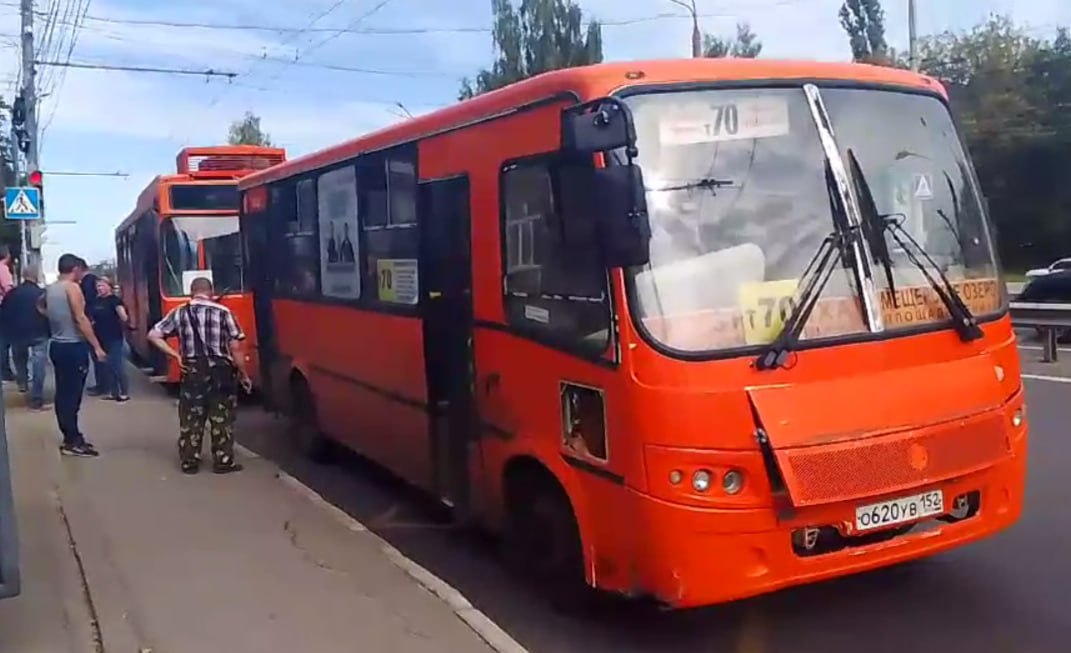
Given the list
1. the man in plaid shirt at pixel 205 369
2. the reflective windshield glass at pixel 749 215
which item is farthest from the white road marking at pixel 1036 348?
the reflective windshield glass at pixel 749 215

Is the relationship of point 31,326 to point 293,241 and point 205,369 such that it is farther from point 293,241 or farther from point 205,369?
point 205,369

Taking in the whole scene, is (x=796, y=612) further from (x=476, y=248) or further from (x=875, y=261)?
(x=476, y=248)

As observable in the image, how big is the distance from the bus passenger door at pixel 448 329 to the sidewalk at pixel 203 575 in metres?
0.68

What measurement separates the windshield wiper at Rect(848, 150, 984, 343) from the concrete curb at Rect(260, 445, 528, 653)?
7.83ft

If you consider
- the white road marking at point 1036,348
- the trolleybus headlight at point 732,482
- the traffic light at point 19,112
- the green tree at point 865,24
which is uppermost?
the green tree at point 865,24

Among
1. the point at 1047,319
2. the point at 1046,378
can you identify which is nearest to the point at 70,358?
the point at 1046,378

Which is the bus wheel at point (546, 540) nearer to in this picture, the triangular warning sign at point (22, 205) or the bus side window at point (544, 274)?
the bus side window at point (544, 274)

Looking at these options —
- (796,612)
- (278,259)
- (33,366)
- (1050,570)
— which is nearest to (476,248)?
(796,612)

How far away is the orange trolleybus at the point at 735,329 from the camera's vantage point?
538 cm

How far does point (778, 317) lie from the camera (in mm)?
5594

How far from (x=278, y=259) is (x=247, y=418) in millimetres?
3837

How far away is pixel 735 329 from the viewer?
5.53 meters

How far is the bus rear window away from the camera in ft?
57.6

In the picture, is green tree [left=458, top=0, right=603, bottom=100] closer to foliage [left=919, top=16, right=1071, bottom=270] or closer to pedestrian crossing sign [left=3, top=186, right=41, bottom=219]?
foliage [left=919, top=16, right=1071, bottom=270]
